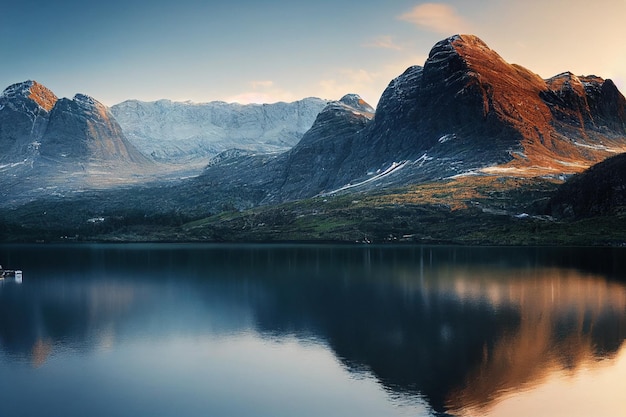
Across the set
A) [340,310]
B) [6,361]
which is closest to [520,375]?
[340,310]

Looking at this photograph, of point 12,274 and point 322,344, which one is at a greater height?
point 12,274

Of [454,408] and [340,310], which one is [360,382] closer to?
[454,408]

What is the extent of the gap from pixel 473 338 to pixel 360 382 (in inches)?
871

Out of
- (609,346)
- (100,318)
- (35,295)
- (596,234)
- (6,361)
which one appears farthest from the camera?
(596,234)

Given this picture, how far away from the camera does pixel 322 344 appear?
74125 mm

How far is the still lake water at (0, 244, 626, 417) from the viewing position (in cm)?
5397

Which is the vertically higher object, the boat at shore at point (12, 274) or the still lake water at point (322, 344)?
the boat at shore at point (12, 274)

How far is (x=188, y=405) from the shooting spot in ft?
174

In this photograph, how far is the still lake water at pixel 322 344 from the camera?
177 feet

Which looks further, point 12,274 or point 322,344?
point 12,274

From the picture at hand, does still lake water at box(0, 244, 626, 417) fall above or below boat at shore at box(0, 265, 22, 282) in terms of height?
below

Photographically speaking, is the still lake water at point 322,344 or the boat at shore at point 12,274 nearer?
the still lake water at point 322,344

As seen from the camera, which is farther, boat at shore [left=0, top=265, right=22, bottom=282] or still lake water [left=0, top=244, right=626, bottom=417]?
boat at shore [left=0, top=265, right=22, bottom=282]

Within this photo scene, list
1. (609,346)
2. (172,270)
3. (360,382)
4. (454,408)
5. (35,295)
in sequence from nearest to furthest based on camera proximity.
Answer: (454,408) → (360,382) → (609,346) → (35,295) → (172,270)
